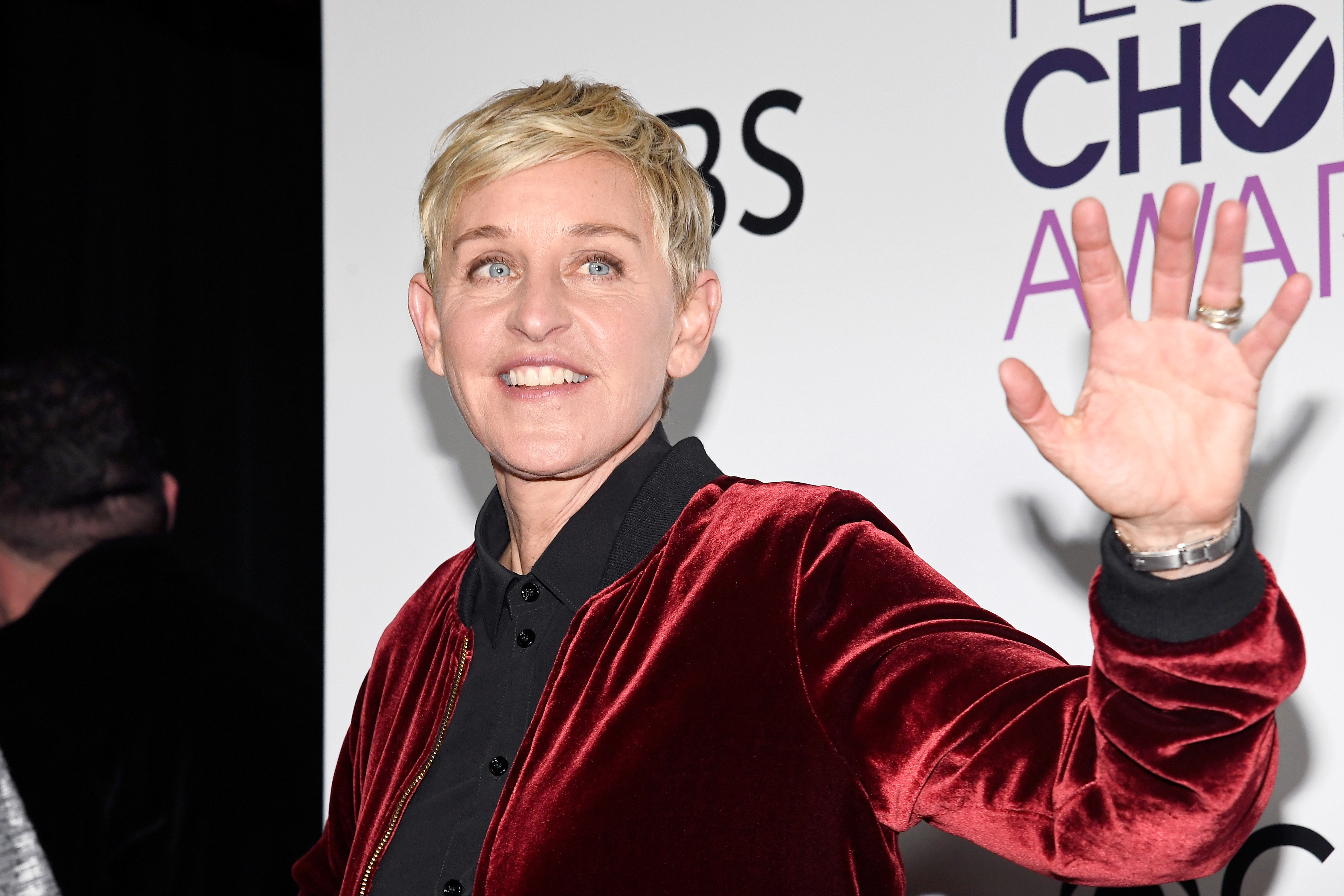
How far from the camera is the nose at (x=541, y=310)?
144 cm

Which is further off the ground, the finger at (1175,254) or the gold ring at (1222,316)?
the finger at (1175,254)

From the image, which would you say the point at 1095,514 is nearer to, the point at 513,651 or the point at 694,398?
the point at 694,398

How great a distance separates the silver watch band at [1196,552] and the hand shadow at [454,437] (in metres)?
1.66

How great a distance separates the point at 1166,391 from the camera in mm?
925

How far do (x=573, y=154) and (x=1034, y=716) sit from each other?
0.79 metres

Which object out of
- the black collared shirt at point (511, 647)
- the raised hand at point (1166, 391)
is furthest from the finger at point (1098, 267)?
the black collared shirt at point (511, 647)

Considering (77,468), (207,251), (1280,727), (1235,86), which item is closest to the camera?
(1280,727)

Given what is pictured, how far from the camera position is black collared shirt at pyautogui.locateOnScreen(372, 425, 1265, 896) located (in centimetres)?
135

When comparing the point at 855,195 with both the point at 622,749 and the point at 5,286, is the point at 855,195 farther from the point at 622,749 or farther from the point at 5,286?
the point at 5,286

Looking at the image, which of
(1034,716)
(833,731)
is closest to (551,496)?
(833,731)

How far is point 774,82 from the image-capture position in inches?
87.2

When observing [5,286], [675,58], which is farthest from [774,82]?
[5,286]

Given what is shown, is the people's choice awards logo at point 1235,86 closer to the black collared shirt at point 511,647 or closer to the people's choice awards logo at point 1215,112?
the people's choice awards logo at point 1215,112

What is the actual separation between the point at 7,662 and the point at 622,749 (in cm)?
195
